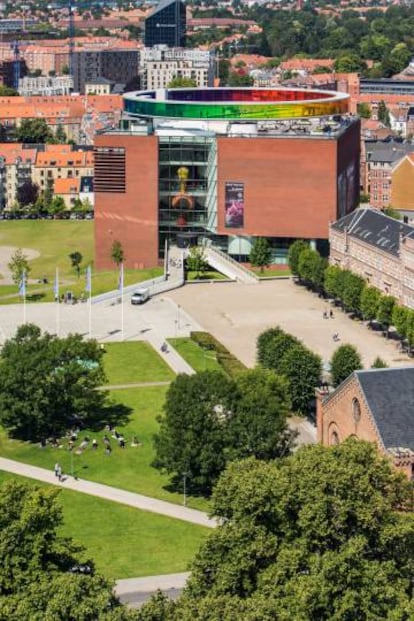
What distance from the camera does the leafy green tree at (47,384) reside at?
8844 centimetres

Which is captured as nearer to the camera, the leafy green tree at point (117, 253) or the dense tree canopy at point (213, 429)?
the dense tree canopy at point (213, 429)

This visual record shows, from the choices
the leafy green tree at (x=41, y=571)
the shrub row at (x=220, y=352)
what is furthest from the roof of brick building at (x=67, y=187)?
the leafy green tree at (x=41, y=571)

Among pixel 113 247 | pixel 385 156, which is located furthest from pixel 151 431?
pixel 385 156

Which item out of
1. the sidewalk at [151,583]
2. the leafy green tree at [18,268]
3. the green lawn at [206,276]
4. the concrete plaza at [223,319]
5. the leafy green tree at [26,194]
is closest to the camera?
the sidewalk at [151,583]

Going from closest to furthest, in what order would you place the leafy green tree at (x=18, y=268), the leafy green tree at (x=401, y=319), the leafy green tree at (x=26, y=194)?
the leafy green tree at (x=401, y=319) < the leafy green tree at (x=18, y=268) < the leafy green tree at (x=26, y=194)

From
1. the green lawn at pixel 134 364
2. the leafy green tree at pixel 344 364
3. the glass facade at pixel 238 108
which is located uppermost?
the glass facade at pixel 238 108

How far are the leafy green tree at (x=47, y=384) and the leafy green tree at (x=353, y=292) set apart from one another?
119ft

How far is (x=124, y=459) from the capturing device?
282 ft

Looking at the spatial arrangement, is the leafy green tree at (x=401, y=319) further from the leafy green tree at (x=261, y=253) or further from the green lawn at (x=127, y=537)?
the green lawn at (x=127, y=537)

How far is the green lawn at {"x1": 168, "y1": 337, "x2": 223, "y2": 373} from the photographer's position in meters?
107

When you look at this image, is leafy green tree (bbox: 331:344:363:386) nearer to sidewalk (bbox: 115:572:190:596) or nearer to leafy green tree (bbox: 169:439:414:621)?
sidewalk (bbox: 115:572:190:596)

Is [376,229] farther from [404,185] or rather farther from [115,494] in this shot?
[115,494]

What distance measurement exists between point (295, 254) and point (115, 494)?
213 ft

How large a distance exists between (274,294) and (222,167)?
1727 centimetres
